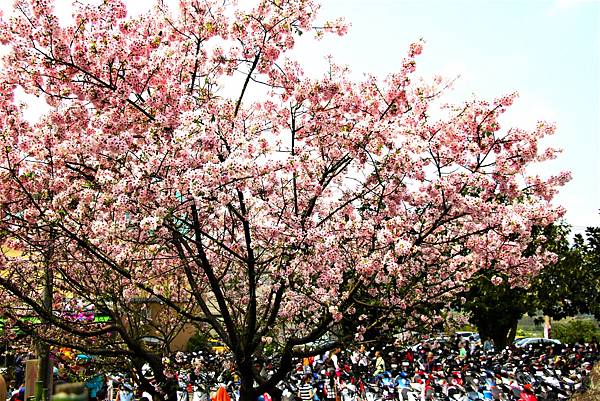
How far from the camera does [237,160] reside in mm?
5551

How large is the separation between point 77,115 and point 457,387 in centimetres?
996

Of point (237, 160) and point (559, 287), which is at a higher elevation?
point (559, 287)

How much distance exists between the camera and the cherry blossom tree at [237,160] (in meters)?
5.87

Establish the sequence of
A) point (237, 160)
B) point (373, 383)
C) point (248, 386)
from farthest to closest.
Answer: point (373, 383) → point (248, 386) → point (237, 160)

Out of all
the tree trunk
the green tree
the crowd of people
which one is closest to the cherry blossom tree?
the tree trunk

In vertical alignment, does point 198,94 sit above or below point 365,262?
above

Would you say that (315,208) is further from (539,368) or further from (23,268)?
(539,368)

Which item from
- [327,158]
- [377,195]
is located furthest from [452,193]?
[327,158]

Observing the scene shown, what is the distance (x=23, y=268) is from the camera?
8227mm

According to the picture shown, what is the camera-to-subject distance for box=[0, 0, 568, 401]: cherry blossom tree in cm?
587

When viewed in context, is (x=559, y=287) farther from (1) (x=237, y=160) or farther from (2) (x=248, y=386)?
(1) (x=237, y=160)

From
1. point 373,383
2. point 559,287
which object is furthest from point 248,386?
point 559,287

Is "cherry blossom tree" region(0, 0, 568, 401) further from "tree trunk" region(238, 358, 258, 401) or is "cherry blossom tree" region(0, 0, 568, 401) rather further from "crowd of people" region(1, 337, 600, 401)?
"crowd of people" region(1, 337, 600, 401)

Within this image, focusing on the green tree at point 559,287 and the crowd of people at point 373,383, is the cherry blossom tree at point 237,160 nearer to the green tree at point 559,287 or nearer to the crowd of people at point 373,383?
the crowd of people at point 373,383
